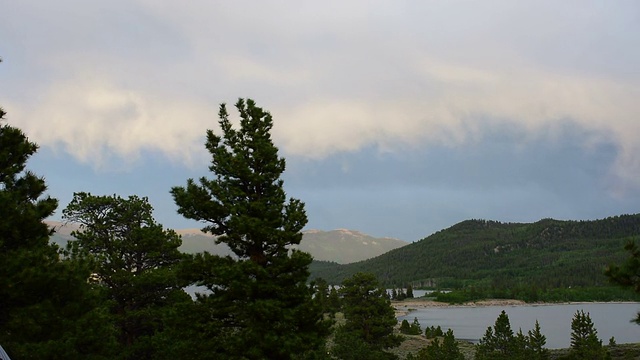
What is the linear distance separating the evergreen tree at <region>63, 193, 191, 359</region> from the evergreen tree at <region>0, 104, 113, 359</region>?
353 inches

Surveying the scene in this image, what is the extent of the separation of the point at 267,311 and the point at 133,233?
1351cm

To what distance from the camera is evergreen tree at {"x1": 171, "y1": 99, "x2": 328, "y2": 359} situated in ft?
75.4

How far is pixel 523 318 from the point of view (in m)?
164

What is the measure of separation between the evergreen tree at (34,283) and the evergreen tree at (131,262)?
896 centimetres

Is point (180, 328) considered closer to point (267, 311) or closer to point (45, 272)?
point (267, 311)

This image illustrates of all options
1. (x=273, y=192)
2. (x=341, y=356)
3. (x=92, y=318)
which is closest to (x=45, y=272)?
(x=92, y=318)

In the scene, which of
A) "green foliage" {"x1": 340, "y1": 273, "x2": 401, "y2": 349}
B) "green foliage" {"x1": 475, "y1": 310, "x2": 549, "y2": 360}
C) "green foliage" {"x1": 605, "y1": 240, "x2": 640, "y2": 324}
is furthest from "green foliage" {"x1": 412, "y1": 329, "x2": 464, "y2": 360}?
"green foliage" {"x1": 605, "y1": 240, "x2": 640, "y2": 324}

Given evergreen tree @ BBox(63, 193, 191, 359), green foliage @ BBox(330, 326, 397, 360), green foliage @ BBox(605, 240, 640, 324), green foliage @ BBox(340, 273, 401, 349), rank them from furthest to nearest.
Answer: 1. green foliage @ BBox(340, 273, 401, 349)
2. green foliage @ BBox(330, 326, 397, 360)
3. evergreen tree @ BBox(63, 193, 191, 359)
4. green foliage @ BBox(605, 240, 640, 324)

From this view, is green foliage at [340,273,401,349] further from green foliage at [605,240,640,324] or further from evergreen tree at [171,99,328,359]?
green foliage at [605,240,640,324]

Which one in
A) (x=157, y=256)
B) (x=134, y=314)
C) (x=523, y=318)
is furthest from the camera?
(x=523, y=318)

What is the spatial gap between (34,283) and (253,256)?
379 inches

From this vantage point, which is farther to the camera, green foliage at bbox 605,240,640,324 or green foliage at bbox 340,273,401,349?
green foliage at bbox 340,273,401,349

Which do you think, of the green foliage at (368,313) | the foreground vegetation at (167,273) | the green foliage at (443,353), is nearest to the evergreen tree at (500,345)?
the green foliage at (443,353)

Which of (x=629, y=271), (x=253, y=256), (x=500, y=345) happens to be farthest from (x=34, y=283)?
Answer: (x=500, y=345)
